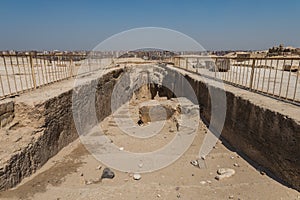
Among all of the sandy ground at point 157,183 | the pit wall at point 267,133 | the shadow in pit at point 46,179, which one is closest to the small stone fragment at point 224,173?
the sandy ground at point 157,183

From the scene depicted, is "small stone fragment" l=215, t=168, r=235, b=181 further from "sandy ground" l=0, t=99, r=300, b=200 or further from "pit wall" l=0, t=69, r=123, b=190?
"pit wall" l=0, t=69, r=123, b=190

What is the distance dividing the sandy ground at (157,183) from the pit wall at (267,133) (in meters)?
0.22

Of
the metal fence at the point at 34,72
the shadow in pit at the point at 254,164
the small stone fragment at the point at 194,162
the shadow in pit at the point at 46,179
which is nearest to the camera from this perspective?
the shadow in pit at the point at 46,179

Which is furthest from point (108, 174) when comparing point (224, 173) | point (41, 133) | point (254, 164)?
point (254, 164)

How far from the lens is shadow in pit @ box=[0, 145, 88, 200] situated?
304 centimetres

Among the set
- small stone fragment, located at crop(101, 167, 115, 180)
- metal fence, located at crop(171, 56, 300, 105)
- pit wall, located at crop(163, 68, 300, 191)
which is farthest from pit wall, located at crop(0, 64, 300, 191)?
small stone fragment, located at crop(101, 167, 115, 180)

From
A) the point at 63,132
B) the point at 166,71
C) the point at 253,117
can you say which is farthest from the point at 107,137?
the point at 166,71

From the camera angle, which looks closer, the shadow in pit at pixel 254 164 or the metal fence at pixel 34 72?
the shadow in pit at pixel 254 164

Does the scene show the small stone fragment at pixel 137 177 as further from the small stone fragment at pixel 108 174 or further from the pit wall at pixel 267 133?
the pit wall at pixel 267 133

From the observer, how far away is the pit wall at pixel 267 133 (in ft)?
10.4

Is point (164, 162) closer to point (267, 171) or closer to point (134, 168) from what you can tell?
point (134, 168)

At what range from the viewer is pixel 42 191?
10.6ft

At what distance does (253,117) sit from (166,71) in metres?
10.6

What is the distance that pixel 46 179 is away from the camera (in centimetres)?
357
